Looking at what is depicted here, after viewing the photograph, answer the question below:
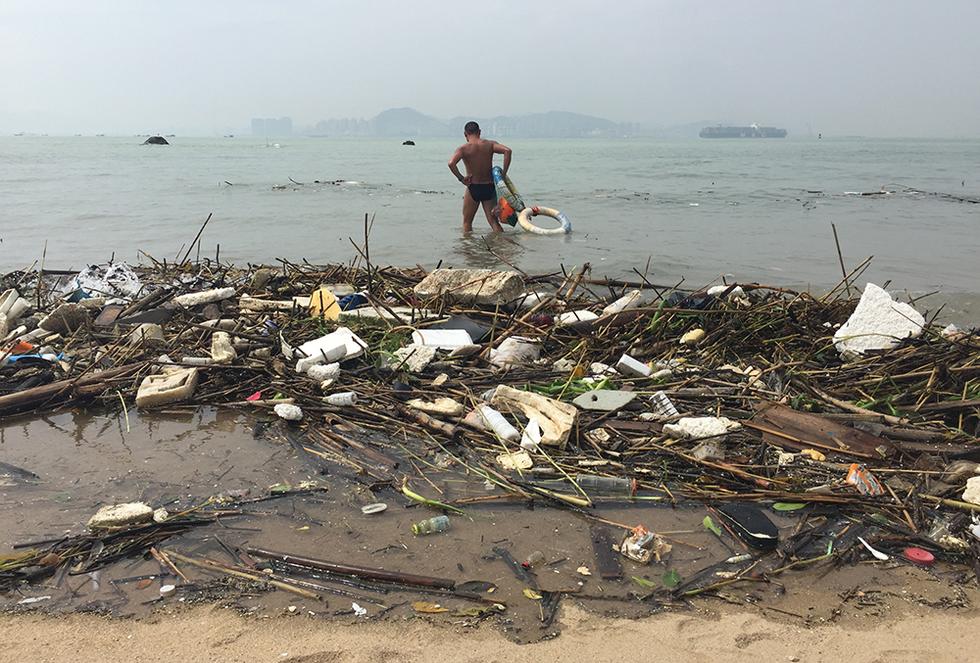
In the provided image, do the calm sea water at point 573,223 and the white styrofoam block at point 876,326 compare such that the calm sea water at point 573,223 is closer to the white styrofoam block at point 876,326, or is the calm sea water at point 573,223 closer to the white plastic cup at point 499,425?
the white styrofoam block at point 876,326

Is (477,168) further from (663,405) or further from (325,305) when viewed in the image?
(663,405)

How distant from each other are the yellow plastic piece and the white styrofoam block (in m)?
3.61

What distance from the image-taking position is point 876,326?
436 cm

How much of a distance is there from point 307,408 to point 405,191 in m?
17.5

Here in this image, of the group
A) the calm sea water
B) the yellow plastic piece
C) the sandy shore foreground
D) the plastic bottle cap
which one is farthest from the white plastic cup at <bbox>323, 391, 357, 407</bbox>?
the calm sea water

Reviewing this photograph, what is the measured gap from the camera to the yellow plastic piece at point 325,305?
525 centimetres

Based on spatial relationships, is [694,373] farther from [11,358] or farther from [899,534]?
[11,358]

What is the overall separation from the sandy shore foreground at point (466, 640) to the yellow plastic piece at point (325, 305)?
3197 millimetres

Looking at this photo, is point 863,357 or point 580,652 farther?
point 863,357

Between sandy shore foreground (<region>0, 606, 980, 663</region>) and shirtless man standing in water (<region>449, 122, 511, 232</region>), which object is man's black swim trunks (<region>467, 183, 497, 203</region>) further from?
sandy shore foreground (<region>0, 606, 980, 663</region>)

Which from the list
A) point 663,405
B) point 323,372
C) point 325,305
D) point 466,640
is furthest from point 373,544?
point 325,305

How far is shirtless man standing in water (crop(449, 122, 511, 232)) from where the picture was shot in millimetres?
10758

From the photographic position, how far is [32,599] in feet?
7.52

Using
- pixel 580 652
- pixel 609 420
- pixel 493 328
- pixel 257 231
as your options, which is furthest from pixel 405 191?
pixel 580 652
